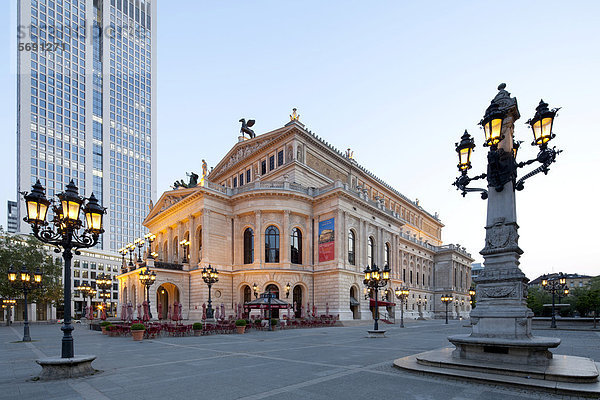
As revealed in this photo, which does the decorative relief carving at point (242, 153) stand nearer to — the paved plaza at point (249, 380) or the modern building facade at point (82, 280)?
the modern building facade at point (82, 280)

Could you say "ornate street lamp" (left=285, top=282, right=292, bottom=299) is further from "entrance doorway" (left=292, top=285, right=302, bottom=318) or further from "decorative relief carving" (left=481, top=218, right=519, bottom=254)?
"decorative relief carving" (left=481, top=218, right=519, bottom=254)

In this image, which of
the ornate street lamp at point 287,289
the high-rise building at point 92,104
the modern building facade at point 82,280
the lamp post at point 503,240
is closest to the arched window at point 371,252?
the ornate street lamp at point 287,289

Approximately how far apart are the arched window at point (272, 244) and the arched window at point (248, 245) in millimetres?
2208

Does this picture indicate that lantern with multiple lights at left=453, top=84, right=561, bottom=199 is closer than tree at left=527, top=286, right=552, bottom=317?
Yes

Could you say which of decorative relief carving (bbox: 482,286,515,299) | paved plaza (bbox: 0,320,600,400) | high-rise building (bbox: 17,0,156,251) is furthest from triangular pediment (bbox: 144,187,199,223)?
high-rise building (bbox: 17,0,156,251)

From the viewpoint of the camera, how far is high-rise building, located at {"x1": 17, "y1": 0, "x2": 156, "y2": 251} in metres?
96.2

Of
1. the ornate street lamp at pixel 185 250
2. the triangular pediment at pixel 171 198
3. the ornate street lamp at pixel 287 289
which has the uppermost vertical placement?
the triangular pediment at pixel 171 198

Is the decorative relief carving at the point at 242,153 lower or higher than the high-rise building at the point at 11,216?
higher

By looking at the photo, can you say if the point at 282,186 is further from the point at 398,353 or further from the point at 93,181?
the point at 93,181

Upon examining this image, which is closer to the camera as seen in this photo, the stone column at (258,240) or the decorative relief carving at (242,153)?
the stone column at (258,240)

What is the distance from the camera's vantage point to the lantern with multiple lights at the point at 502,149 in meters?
9.07

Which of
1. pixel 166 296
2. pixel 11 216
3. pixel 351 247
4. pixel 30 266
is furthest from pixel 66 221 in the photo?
pixel 11 216

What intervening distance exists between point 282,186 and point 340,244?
9869mm

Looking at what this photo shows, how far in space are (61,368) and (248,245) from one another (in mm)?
34451
